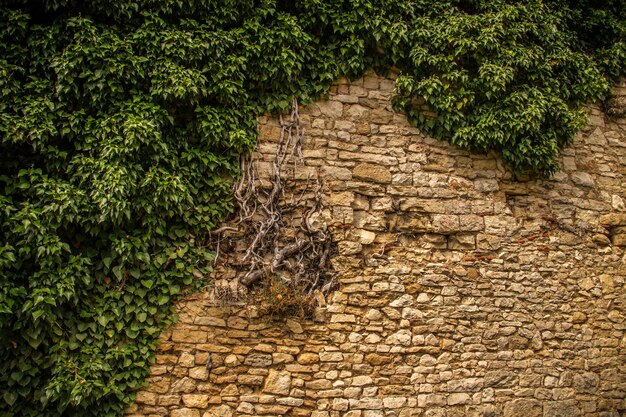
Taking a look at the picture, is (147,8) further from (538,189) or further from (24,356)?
(538,189)

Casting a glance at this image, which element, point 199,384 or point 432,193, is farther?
point 432,193

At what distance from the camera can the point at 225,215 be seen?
5199mm

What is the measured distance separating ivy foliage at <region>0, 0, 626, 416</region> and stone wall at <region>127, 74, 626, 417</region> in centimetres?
33

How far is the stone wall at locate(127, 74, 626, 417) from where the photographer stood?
497 centimetres

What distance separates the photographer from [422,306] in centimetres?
547

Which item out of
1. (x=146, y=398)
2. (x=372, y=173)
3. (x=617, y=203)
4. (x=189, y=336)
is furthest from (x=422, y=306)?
(x=617, y=203)

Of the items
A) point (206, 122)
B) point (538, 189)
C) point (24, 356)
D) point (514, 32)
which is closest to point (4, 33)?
point (206, 122)

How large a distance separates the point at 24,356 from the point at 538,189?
219 inches

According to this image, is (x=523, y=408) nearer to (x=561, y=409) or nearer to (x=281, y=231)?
(x=561, y=409)

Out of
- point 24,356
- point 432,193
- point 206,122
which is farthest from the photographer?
point 432,193

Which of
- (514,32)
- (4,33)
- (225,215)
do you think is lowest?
(225,215)

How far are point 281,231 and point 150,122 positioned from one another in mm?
1638

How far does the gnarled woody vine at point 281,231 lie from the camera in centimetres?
514

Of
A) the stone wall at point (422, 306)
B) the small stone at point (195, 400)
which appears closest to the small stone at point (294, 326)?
the stone wall at point (422, 306)
